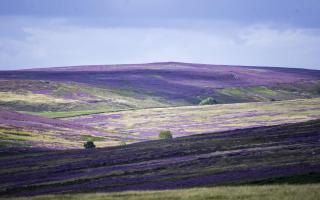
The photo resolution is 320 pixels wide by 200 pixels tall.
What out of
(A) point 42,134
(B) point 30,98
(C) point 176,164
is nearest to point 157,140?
(A) point 42,134

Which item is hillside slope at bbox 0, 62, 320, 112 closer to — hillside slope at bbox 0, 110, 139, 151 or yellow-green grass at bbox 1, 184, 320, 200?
hillside slope at bbox 0, 110, 139, 151

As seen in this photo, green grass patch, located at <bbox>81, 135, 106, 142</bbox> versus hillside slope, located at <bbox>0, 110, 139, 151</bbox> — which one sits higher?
hillside slope, located at <bbox>0, 110, 139, 151</bbox>

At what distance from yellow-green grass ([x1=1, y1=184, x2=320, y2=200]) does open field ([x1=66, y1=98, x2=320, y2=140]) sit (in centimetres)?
5800

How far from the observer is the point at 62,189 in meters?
38.1

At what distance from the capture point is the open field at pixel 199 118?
99438 millimetres

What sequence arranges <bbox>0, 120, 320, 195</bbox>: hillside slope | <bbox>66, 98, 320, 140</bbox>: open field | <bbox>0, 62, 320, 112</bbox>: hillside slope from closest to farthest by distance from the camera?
<bbox>0, 120, 320, 195</bbox>: hillside slope, <bbox>66, 98, 320, 140</bbox>: open field, <bbox>0, 62, 320, 112</bbox>: hillside slope

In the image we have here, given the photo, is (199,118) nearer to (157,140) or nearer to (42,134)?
(42,134)

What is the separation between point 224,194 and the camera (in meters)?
29.5

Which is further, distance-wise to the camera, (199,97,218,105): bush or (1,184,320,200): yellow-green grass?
(199,97,218,105): bush

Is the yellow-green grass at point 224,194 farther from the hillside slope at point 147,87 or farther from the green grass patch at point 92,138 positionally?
the hillside slope at point 147,87

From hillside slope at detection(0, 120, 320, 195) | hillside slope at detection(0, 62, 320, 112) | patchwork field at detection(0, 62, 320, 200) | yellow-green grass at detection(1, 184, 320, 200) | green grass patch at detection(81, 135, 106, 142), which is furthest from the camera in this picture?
hillside slope at detection(0, 62, 320, 112)

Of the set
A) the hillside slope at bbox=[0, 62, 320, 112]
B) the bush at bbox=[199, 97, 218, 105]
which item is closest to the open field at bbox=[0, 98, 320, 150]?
the bush at bbox=[199, 97, 218, 105]

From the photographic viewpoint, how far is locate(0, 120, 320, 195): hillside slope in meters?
36.2

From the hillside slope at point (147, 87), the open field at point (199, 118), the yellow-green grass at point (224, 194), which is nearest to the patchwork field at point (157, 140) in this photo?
the yellow-green grass at point (224, 194)
